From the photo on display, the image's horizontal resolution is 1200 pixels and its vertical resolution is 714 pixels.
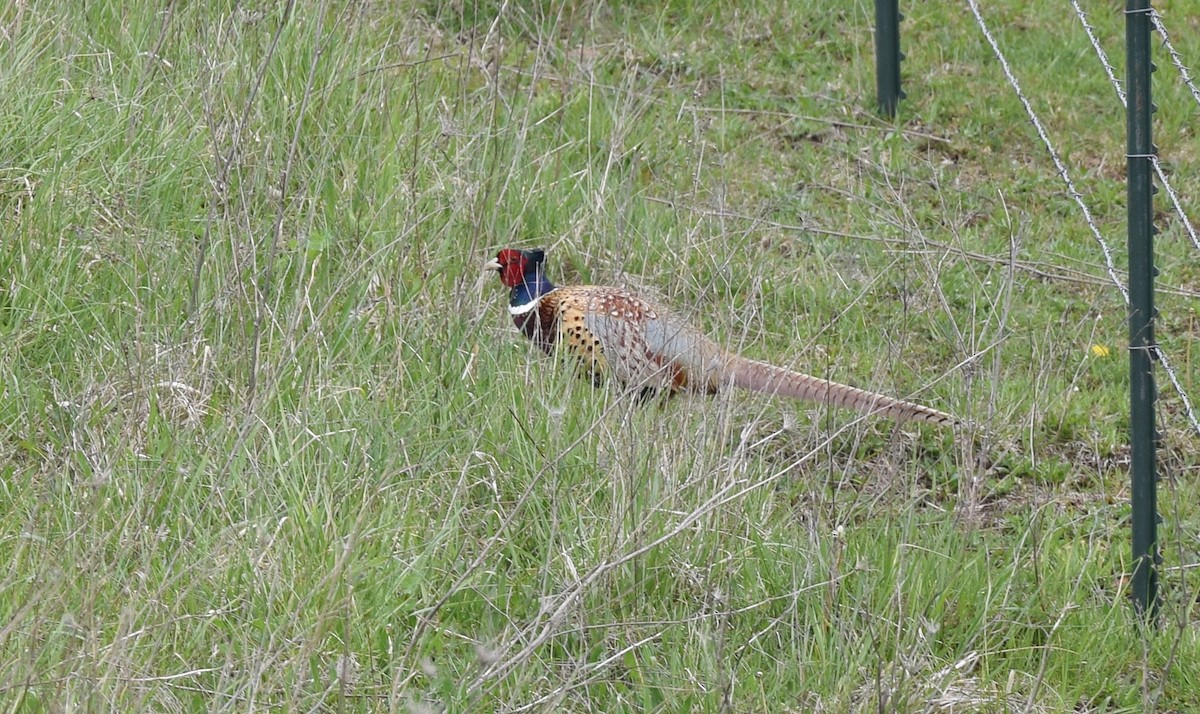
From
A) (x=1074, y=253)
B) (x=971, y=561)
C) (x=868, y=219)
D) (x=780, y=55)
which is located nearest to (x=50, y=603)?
(x=971, y=561)

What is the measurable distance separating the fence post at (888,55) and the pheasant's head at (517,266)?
221 cm

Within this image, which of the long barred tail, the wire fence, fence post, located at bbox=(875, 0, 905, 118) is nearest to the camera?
the wire fence

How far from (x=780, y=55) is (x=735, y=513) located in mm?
3615

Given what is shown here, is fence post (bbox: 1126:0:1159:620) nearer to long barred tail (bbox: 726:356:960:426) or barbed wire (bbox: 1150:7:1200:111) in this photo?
barbed wire (bbox: 1150:7:1200:111)

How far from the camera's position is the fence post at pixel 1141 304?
274 centimetres

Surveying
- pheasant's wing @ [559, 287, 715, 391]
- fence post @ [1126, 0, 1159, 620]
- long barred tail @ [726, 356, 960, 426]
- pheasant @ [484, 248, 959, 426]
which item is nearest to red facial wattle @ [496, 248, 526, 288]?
pheasant @ [484, 248, 959, 426]

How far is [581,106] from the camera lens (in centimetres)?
513

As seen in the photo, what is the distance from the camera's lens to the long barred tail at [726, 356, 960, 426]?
3469 millimetres

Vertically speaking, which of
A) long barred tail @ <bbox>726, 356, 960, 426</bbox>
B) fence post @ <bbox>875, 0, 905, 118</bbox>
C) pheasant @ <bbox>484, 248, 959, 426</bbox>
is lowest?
long barred tail @ <bbox>726, 356, 960, 426</bbox>

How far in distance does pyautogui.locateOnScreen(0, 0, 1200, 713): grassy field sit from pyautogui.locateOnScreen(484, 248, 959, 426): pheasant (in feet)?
0.28

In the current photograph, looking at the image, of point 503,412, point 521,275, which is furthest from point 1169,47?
point 521,275

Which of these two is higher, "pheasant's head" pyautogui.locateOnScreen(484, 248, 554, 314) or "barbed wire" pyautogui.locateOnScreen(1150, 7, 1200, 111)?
"barbed wire" pyautogui.locateOnScreen(1150, 7, 1200, 111)

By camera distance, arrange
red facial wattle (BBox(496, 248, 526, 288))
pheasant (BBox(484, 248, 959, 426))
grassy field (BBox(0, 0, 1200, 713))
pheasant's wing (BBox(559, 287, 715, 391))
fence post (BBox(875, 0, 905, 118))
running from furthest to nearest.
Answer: fence post (BBox(875, 0, 905, 118))
red facial wattle (BBox(496, 248, 526, 288))
pheasant's wing (BBox(559, 287, 715, 391))
pheasant (BBox(484, 248, 959, 426))
grassy field (BBox(0, 0, 1200, 713))

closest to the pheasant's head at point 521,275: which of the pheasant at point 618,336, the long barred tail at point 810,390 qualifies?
the pheasant at point 618,336
